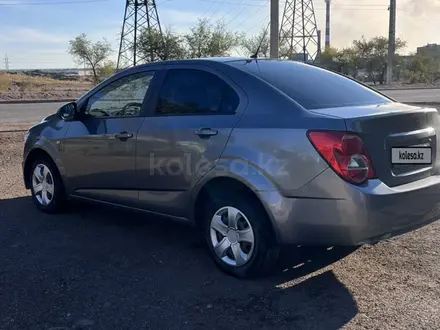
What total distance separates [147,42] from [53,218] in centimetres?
3002

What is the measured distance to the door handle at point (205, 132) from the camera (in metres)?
4.17

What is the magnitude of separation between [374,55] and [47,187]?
205 feet

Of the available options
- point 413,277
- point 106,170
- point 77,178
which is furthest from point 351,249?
point 77,178

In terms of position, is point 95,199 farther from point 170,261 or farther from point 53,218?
point 170,261

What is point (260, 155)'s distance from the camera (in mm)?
3842

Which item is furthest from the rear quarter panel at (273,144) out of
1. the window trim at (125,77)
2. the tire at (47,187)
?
the tire at (47,187)

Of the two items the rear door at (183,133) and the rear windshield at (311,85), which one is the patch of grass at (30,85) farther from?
the rear windshield at (311,85)

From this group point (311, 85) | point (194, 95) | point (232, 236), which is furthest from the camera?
point (194, 95)

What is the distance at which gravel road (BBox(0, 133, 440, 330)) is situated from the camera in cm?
346

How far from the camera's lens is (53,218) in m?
5.95

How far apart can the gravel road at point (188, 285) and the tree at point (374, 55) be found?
60.7 meters

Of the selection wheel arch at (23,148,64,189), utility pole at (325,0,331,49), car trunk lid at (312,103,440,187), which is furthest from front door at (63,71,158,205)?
utility pole at (325,0,331,49)

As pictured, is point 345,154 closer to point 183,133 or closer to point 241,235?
point 241,235

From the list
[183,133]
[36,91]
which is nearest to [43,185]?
[183,133]
